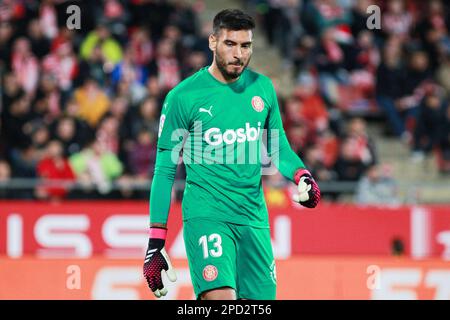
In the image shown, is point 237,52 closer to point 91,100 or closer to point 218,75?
point 218,75

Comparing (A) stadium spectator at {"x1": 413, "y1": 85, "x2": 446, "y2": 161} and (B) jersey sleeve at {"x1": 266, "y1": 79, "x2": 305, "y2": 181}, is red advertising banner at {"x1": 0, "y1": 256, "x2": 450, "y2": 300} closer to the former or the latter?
(B) jersey sleeve at {"x1": 266, "y1": 79, "x2": 305, "y2": 181}

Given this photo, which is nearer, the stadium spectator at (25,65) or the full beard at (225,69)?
the full beard at (225,69)

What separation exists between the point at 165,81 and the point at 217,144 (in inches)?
362

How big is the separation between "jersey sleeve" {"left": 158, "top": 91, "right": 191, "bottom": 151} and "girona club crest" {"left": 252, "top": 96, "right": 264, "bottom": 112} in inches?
17.5

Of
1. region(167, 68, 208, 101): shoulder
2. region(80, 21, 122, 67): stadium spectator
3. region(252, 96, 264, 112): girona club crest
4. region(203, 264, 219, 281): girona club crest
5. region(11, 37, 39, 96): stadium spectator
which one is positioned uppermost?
region(80, 21, 122, 67): stadium spectator

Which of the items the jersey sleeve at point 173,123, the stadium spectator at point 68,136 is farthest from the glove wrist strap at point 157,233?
the stadium spectator at point 68,136

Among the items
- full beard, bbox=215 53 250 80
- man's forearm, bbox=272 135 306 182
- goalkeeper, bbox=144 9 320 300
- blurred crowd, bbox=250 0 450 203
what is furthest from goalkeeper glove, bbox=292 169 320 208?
blurred crowd, bbox=250 0 450 203

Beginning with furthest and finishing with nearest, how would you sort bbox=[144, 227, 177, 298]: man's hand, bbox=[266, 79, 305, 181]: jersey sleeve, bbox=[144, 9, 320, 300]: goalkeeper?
bbox=[266, 79, 305, 181]: jersey sleeve
bbox=[144, 9, 320, 300]: goalkeeper
bbox=[144, 227, 177, 298]: man's hand

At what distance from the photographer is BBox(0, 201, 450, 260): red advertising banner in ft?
43.6

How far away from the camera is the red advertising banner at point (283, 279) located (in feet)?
33.5

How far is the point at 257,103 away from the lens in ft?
22.0

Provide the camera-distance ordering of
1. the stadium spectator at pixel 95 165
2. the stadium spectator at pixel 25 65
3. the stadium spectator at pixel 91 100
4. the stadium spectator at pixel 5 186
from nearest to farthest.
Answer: the stadium spectator at pixel 5 186 < the stadium spectator at pixel 95 165 < the stadium spectator at pixel 91 100 < the stadium spectator at pixel 25 65

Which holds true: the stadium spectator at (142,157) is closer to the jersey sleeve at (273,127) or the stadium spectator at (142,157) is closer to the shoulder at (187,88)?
the jersey sleeve at (273,127)
